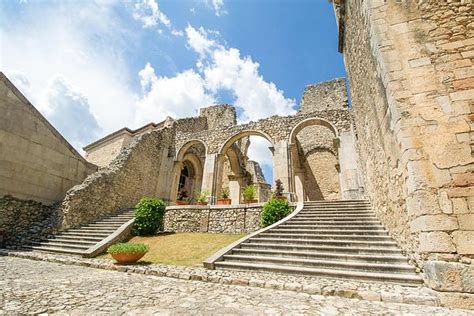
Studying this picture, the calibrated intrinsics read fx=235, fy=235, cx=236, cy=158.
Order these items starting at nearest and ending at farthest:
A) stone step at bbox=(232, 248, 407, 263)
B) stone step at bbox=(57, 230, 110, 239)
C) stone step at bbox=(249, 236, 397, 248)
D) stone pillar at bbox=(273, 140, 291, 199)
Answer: stone step at bbox=(232, 248, 407, 263) < stone step at bbox=(249, 236, 397, 248) < stone step at bbox=(57, 230, 110, 239) < stone pillar at bbox=(273, 140, 291, 199)

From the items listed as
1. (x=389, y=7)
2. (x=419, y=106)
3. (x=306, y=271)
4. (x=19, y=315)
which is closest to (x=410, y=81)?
(x=419, y=106)

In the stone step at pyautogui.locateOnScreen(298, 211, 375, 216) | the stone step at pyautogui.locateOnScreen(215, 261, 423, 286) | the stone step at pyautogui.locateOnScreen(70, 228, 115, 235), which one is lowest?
the stone step at pyautogui.locateOnScreen(215, 261, 423, 286)

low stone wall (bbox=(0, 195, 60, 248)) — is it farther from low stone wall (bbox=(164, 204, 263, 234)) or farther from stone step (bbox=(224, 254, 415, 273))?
stone step (bbox=(224, 254, 415, 273))

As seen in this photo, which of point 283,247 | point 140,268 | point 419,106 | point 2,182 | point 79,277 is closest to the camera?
point 419,106

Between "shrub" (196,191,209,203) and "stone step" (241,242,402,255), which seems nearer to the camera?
"stone step" (241,242,402,255)

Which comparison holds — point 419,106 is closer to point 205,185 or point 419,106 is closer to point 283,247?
point 283,247

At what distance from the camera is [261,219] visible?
892 centimetres

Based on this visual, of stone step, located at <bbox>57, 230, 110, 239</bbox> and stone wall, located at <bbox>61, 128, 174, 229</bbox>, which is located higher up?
stone wall, located at <bbox>61, 128, 174, 229</bbox>

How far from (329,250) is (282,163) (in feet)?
23.7

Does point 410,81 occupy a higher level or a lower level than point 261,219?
higher

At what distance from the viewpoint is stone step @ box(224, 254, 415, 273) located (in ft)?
13.7

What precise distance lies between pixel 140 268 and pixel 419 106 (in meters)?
6.30

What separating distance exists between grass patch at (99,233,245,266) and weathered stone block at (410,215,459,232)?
461 centimetres

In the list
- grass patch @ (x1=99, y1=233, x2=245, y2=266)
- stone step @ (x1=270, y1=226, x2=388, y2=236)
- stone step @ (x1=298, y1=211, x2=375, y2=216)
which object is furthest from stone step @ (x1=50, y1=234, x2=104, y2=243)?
stone step @ (x1=298, y1=211, x2=375, y2=216)
